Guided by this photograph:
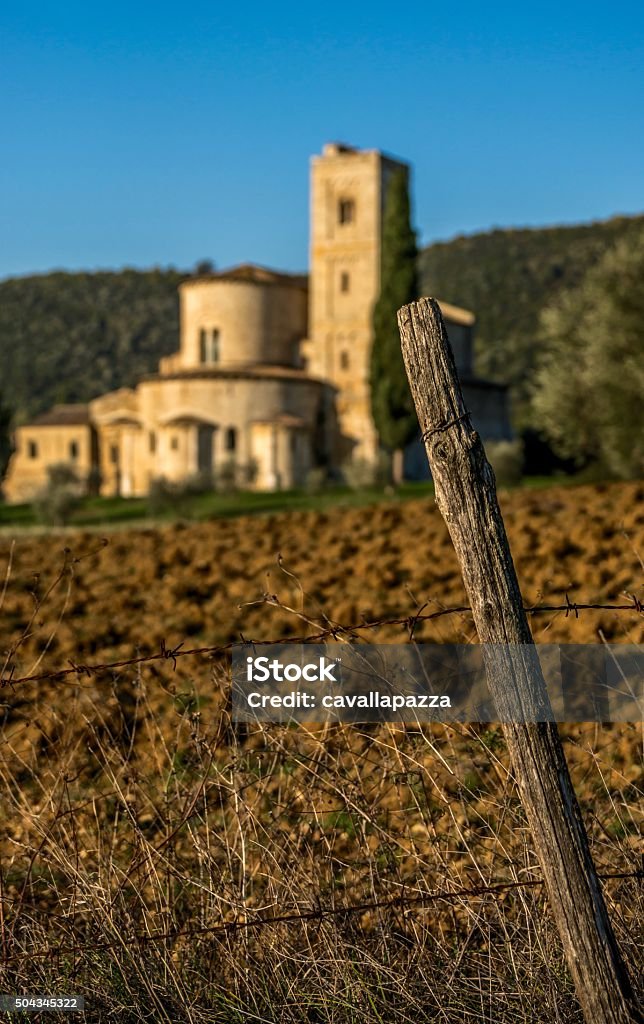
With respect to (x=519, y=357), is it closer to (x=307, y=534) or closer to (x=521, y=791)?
(x=307, y=534)

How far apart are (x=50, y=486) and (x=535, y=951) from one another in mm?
26862

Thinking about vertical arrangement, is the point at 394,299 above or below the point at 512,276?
below

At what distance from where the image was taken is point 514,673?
9.86 ft

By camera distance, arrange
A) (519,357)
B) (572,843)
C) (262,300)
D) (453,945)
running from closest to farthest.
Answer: (572,843)
(453,945)
(262,300)
(519,357)

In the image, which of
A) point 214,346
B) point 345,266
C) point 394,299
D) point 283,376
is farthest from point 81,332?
point 394,299

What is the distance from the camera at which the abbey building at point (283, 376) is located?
42438mm

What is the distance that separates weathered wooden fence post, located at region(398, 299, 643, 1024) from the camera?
2.93 meters

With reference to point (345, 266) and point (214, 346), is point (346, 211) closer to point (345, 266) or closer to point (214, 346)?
point (345, 266)

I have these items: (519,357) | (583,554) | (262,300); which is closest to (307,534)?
(583,554)

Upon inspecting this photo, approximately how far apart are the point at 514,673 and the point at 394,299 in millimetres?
35242

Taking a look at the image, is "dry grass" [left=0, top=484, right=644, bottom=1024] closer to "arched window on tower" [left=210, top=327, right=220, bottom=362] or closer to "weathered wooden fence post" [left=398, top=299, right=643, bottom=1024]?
"weathered wooden fence post" [left=398, top=299, right=643, bottom=1024]

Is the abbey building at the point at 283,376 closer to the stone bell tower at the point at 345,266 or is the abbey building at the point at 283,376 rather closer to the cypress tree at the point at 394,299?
the stone bell tower at the point at 345,266

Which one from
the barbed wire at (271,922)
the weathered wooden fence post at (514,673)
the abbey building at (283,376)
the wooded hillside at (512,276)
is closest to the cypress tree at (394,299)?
the abbey building at (283,376)

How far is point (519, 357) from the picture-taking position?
6781 centimetres
